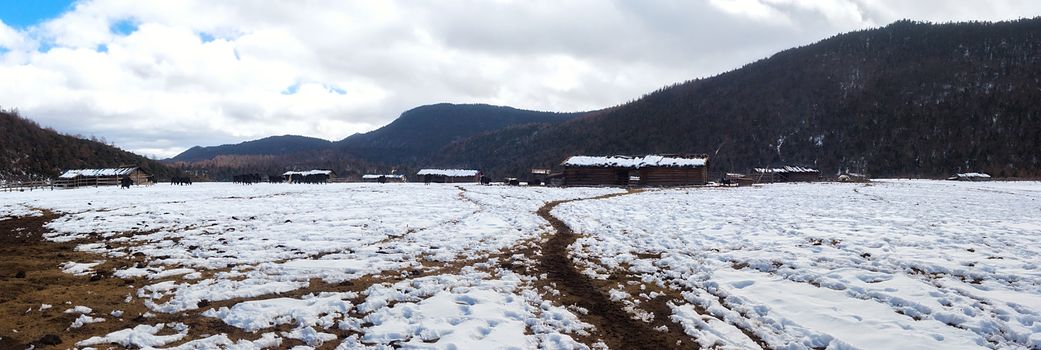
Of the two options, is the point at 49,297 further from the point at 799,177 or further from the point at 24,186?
the point at 799,177

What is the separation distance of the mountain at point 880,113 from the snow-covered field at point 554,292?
131 m

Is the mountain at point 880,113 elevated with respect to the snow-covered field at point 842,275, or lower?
elevated

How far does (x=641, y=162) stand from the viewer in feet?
202

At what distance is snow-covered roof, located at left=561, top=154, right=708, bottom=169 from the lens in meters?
60.0

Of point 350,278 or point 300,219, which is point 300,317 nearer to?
point 350,278

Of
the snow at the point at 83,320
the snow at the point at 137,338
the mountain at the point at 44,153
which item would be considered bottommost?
the snow at the point at 137,338

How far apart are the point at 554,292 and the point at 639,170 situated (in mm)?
54475

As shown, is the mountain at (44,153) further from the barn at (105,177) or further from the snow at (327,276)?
the snow at (327,276)

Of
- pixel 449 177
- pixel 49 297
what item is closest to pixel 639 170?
pixel 449 177

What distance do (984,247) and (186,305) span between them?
18.4m

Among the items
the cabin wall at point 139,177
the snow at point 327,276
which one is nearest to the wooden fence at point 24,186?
the cabin wall at point 139,177

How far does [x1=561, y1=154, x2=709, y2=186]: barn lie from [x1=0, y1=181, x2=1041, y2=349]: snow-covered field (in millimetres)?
40879

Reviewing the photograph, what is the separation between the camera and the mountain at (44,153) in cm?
10788

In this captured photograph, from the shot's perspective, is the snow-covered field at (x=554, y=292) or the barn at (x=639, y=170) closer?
the snow-covered field at (x=554, y=292)
